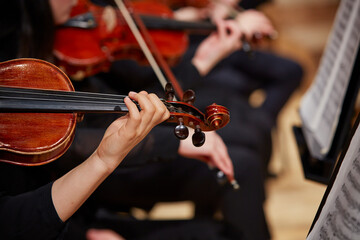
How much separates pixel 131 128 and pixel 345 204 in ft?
1.07

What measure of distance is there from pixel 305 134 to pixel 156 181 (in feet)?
1.39

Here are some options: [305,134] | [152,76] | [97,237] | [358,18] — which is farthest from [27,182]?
[358,18]

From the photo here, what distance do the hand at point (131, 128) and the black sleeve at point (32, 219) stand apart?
0.12 m

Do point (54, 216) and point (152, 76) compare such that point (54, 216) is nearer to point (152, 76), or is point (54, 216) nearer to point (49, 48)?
point (49, 48)

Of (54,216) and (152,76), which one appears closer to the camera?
(54,216)

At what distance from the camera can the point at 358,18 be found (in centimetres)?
78

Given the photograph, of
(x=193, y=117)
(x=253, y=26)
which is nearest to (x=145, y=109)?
(x=193, y=117)

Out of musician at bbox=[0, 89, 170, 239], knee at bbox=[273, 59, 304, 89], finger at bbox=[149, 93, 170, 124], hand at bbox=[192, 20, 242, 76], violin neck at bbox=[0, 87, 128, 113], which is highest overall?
finger at bbox=[149, 93, 170, 124]

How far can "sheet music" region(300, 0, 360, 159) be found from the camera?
78cm

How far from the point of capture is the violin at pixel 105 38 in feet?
3.37

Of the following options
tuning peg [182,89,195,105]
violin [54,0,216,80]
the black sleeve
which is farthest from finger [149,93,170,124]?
violin [54,0,216,80]

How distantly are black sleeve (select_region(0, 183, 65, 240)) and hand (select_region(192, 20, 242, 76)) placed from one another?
78 cm

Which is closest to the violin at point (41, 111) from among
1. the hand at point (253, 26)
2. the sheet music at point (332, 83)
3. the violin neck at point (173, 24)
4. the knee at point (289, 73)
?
the sheet music at point (332, 83)

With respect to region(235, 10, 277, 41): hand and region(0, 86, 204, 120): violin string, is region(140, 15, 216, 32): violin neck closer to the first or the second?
region(235, 10, 277, 41): hand
